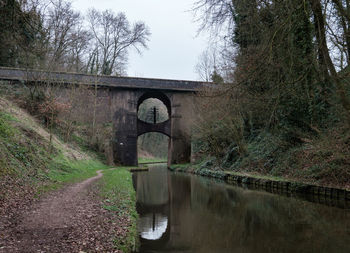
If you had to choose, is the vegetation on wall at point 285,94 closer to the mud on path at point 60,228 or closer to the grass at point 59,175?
the mud on path at point 60,228

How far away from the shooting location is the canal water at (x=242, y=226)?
5.08 m

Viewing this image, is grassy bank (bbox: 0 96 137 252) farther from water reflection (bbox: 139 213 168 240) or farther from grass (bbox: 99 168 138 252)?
water reflection (bbox: 139 213 168 240)

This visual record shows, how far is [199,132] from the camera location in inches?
872

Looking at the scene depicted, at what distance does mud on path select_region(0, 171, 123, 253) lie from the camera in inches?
159

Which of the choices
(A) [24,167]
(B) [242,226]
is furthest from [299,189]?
(A) [24,167]

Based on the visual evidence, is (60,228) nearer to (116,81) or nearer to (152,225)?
(152,225)

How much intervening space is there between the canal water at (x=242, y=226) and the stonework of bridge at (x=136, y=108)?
16.9 metres

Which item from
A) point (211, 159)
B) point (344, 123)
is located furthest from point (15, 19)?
point (211, 159)

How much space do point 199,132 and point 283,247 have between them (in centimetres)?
1728

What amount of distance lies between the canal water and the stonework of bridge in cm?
1690

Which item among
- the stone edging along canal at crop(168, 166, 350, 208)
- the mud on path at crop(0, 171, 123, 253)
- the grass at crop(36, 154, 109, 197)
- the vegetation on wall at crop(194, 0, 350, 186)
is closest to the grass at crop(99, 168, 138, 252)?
the mud on path at crop(0, 171, 123, 253)

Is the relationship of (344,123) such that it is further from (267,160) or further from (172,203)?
(172,203)

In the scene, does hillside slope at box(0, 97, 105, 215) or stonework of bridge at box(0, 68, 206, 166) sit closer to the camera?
hillside slope at box(0, 97, 105, 215)

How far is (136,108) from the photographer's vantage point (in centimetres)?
2725
